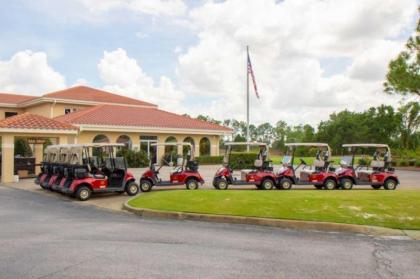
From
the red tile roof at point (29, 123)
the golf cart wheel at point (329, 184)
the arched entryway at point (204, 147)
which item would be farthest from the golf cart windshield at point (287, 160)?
the arched entryway at point (204, 147)

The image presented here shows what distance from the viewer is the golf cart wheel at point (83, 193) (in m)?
13.9

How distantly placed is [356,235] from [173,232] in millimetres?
3533

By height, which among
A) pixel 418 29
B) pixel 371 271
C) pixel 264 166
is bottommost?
pixel 371 271

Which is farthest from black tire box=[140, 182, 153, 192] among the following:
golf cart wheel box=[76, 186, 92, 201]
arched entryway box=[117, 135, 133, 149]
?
arched entryway box=[117, 135, 133, 149]

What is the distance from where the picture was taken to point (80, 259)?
6.31 metres

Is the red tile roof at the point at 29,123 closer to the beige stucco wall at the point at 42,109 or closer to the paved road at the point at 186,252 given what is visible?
the paved road at the point at 186,252

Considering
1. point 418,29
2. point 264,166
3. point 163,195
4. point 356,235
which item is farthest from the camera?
point 418,29

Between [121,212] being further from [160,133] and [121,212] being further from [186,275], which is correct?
[160,133]

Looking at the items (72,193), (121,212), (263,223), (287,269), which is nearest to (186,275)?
(287,269)

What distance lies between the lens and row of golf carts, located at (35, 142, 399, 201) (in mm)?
14742

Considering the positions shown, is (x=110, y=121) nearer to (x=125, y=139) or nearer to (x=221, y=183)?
(x=125, y=139)

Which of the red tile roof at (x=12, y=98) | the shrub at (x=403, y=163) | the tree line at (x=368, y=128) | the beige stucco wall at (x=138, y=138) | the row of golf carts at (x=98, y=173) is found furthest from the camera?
the tree line at (x=368, y=128)

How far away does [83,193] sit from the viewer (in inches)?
548

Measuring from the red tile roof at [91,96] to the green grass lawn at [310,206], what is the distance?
2692 cm
